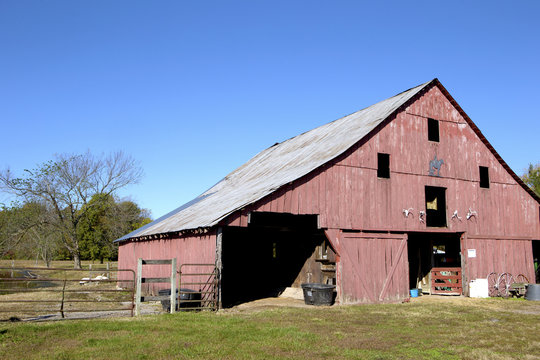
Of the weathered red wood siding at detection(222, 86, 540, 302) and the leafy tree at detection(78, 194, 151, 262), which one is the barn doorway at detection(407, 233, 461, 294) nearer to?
the weathered red wood siding at detection(222, 86, 540, 302)

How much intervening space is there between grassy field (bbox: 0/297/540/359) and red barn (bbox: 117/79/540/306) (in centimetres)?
369

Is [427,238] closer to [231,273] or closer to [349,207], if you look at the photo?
[349,207]

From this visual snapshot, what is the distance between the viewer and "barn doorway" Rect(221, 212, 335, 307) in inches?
880

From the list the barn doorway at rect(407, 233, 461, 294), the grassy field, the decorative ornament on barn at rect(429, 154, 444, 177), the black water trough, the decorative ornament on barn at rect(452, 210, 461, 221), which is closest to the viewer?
the grassy field

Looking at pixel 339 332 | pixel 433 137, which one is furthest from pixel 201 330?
pixel 433 137

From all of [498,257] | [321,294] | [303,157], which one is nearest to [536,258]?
[498,257]

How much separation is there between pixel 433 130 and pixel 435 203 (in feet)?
14.5

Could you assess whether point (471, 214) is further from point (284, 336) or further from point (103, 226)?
point (103, 226)

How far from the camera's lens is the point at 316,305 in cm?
1759

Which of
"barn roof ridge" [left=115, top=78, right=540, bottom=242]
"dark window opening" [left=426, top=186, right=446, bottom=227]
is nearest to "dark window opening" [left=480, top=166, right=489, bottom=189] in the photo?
"barn roof ridge" [left=115, top=78, right=540, bottom=242]

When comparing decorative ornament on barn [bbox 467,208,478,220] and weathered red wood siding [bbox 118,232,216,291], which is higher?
decorative ornament on barn [bbox 467,208,478,220]

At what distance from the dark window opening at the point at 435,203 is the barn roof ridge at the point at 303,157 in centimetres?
334

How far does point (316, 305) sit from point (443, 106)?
11.2m

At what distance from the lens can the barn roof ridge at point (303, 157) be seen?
1799cm
